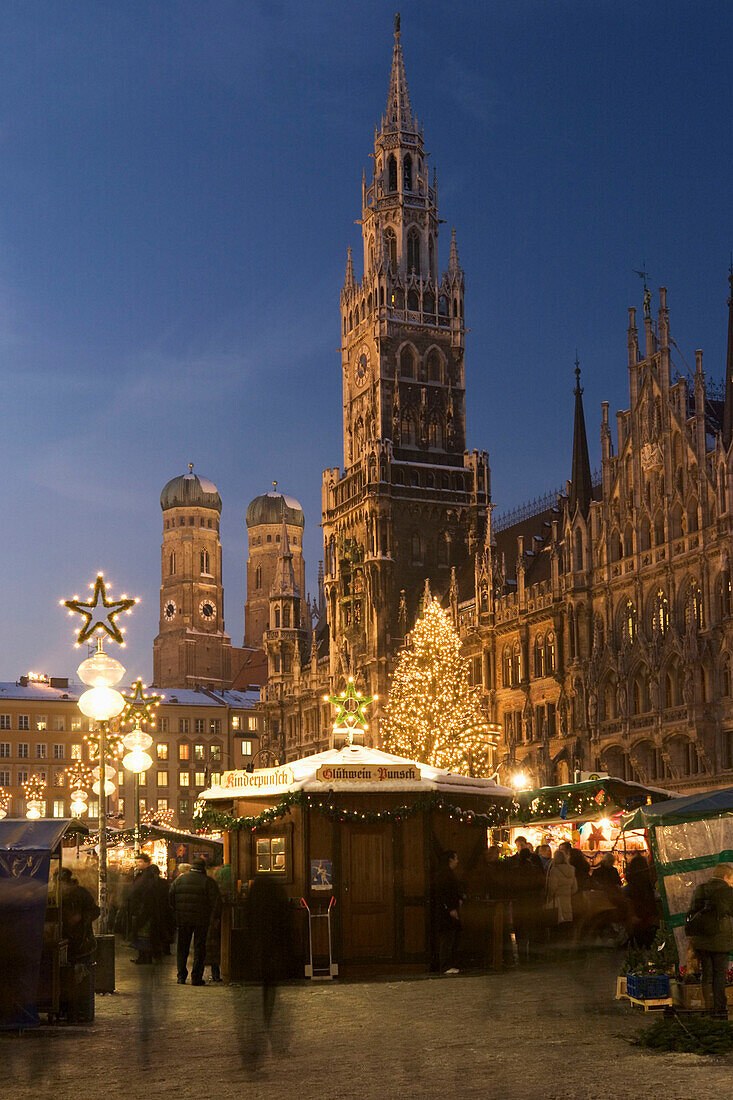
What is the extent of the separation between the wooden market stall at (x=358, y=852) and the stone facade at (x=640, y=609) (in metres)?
30.9

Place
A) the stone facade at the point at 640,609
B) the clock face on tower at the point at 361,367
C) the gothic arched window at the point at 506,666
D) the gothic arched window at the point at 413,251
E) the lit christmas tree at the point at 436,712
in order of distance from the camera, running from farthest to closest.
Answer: the gothic arched window at the point at 413,251
the clock face on tower at the point at 361,367
the gothic arched window at the point at 506,666
the lit christmas tree at the point at 436,712
the stone facade at the point at 640,609

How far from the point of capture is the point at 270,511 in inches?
7072

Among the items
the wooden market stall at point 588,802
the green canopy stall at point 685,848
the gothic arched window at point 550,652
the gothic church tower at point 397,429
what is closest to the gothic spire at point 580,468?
the gothic arched window at point 550,652

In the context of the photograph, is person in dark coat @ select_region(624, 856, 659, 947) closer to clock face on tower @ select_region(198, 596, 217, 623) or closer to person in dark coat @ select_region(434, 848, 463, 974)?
person in dark coat @ select_region(434, 848, 463, 974)

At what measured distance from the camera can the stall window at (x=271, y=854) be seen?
2236cm

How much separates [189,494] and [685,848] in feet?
521

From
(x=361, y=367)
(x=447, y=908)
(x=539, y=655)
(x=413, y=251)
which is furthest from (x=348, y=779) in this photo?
(x=413, y=251)

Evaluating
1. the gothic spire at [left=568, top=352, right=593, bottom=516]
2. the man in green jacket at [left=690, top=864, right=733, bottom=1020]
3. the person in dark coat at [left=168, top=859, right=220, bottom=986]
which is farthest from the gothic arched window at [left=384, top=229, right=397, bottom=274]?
the man in green jacket at [left=690, top=864, right=733, bottom=1020]

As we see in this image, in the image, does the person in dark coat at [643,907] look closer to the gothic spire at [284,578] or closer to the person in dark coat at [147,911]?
the person in dark coat at [147,911]

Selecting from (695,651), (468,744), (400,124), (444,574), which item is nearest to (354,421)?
(444,574)

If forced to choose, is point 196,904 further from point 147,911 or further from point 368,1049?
point 368,1049

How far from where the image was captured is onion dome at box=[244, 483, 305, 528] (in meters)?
180

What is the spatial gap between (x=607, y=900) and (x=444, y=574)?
5924 cm

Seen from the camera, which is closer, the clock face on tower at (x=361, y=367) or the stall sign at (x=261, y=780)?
the stall sign at (x=261, y=780)
